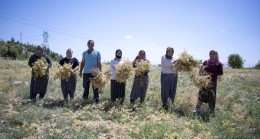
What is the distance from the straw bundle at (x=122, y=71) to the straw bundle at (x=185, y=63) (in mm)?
1472

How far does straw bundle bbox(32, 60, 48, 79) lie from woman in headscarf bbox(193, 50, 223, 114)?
499 cm

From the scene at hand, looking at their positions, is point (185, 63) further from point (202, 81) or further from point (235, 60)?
point (235, 60)

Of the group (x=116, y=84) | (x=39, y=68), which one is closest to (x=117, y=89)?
(x=116, y=84)

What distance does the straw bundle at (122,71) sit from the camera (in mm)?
8219

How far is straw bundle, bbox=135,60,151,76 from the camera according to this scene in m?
8.22

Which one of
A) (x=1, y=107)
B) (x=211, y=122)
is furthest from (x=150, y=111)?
(x=1, y=107)

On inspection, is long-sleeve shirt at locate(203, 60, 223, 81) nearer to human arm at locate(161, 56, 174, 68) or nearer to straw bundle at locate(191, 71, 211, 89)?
straw bundle at locate(191, 71, 211, 89)

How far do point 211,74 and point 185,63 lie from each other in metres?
0.85

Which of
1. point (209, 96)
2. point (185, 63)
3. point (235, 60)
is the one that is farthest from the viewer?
point (235, 60)

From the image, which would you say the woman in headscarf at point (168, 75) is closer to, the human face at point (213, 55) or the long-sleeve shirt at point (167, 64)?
A: the long-sleeve shirt at point (167, 64)

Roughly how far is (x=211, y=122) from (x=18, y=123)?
4.73 metres

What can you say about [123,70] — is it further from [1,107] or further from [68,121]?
[1,107]

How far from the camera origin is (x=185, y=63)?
7.91 m

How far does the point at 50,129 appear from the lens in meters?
5.54
